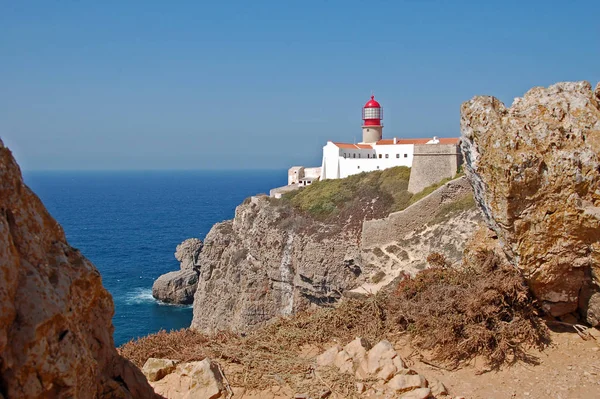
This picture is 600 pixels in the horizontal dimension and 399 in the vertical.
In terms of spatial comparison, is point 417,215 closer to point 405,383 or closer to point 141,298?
point 405,383

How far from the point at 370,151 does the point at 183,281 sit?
1970cm

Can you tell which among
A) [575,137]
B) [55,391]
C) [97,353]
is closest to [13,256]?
[55,391]

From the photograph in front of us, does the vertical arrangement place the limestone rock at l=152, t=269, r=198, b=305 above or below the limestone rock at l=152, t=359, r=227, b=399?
below

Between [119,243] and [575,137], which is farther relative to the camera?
[119,243]

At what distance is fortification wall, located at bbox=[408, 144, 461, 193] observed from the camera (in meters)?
35.4

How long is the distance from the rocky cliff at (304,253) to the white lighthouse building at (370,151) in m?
8.13

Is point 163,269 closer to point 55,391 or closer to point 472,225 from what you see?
point 472,225

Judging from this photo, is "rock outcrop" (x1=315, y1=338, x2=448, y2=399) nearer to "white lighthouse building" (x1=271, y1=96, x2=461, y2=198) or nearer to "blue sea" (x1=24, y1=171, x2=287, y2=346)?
"blue sea" (x1=24, y1=171, x2=287, y2=346)

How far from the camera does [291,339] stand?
882 cm

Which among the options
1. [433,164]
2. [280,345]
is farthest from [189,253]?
[280,345]

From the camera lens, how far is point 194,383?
261 inches

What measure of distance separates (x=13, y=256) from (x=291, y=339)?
574 cm

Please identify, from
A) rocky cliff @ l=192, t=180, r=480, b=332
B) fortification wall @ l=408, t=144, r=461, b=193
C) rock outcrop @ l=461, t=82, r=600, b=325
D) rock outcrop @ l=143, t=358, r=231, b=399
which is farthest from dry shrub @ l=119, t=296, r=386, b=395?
fortification wall @ l=408, t=144, r=461, b=193

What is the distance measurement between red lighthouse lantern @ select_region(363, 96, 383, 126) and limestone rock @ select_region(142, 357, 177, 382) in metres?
42.6
